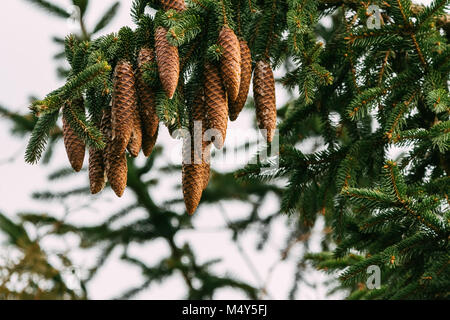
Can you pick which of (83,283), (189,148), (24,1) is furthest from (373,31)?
(83,283)

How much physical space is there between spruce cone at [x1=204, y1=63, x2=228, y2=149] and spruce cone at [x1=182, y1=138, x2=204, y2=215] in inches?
4.1

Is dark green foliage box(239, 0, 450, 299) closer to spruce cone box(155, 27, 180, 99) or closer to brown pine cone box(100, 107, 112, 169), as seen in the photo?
spruce cone box(155, 27, 180, 99)

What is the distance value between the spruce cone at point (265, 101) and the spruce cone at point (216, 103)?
0.47ft

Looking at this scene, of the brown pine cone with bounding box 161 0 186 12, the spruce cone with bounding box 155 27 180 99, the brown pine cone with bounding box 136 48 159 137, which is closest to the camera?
the spruce cone with bounding box 155 27 180 99

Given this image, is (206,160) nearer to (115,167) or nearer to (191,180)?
(191,180)

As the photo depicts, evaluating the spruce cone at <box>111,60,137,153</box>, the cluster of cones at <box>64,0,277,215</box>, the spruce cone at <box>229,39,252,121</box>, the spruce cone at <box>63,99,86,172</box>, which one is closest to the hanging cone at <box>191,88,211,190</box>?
the cluster of cones at <box>64,0,277,215</box>

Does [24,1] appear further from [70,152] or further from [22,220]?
[70,152]

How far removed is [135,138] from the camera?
1693 millimetres

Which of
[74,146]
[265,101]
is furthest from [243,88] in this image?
[74,146]

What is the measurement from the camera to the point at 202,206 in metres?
5.05

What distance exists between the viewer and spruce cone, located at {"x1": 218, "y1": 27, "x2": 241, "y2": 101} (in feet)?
5.54

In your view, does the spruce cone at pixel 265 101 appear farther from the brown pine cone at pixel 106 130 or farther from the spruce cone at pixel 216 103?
the brown pine cone at pixel 106 130

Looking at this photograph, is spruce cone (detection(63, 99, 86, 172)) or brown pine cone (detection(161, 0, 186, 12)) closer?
spruce cone (detection(63, 99, 86, 172))

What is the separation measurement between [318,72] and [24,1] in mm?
2628
